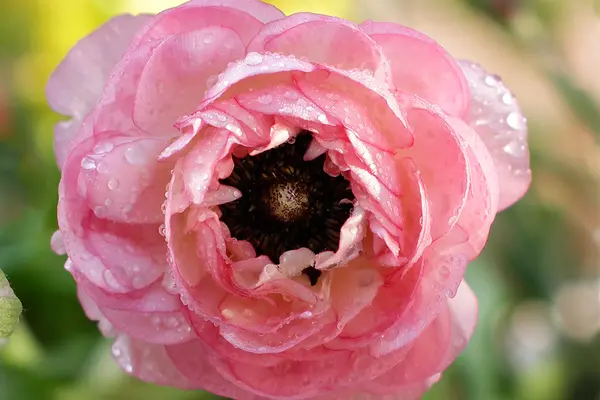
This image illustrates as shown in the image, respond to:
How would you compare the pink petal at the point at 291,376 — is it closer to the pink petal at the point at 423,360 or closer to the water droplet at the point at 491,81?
the pink petal at the point at 423,360

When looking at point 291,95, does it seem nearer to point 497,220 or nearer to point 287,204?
point 287,204

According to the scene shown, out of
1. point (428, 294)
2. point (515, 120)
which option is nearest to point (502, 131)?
point (515, 120)

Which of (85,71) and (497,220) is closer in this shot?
(85,71)

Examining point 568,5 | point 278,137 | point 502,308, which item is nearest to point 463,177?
point 278,137

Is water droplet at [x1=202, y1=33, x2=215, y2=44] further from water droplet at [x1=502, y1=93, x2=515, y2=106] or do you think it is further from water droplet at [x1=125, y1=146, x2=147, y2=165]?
water droplet at [x1=502, y1=93, x2=515, y2=106]

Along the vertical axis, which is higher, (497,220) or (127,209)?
(127,209)

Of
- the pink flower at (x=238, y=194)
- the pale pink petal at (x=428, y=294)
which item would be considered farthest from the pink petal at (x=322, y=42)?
the pale pink petal at (x=428, y=294)

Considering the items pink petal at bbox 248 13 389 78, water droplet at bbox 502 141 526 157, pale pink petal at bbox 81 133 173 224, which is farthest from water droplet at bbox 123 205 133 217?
water droplet at bbox 502 141 526 157
